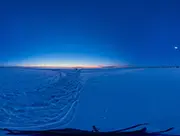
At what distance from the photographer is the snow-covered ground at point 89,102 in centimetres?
72

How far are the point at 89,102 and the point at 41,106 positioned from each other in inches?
7.5

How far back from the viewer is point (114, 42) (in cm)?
184

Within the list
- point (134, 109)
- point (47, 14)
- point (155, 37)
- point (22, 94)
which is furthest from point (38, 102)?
point (155, 37)

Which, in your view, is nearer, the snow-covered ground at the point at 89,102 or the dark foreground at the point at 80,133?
the dark foreground at the point at 80,133

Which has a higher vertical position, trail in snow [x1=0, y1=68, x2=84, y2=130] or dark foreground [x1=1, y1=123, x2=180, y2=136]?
trail in snow [x1=0, y1=68, x2=84, y2=130]

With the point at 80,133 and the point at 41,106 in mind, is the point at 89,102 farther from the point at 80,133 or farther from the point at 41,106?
the point at 80,133

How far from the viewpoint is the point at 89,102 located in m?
0.96

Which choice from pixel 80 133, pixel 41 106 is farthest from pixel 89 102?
pixel 80 133

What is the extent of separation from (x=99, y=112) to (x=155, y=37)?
1.17 meters

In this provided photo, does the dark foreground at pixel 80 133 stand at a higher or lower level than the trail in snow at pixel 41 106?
lower

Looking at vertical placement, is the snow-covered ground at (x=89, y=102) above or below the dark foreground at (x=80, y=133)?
above

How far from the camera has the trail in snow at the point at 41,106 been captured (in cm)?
72

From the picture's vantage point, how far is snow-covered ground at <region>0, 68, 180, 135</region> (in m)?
0.72

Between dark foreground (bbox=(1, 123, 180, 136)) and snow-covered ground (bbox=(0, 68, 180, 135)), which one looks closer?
dark foreground (bbox=(1, 123, 180, 136))
